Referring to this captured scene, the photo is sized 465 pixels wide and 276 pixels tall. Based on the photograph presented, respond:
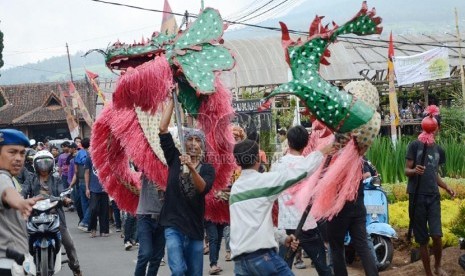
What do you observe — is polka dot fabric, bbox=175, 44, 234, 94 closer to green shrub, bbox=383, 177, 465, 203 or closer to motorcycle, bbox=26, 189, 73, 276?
motorcycle, bbox=26, 189, 73, 276

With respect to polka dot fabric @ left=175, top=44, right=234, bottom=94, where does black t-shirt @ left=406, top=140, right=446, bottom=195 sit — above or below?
below

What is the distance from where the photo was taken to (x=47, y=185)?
962 cm

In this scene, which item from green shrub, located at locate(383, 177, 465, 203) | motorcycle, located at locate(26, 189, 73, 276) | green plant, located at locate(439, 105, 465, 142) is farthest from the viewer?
green plant, located at locate(439, 105, 465, 142)

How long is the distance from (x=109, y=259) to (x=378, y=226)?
4337 mm

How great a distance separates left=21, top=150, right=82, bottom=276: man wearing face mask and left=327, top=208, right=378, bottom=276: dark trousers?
360cm

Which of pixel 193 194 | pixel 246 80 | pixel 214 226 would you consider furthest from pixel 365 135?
pixel 246 80

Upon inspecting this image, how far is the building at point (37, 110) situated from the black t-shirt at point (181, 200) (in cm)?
4311

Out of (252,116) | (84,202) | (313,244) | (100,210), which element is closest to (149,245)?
(313,244)

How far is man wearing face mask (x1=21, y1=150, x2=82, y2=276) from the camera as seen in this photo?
31.0 feet

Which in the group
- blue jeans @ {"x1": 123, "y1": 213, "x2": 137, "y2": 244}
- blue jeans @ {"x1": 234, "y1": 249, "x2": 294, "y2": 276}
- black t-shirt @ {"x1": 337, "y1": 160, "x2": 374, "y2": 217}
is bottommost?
blue jeans @ {"x1": 123, "y1": 213, "x2": 137, "y2": 244}

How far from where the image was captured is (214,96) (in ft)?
24.1

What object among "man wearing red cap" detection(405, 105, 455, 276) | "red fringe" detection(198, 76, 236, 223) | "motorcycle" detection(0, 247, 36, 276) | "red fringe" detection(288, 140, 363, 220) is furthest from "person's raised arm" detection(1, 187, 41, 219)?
"man wearing red cap" detection(405, 105, 455, 276)

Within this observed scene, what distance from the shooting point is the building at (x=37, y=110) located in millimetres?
52312

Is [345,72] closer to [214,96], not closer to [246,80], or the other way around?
[246,80]
